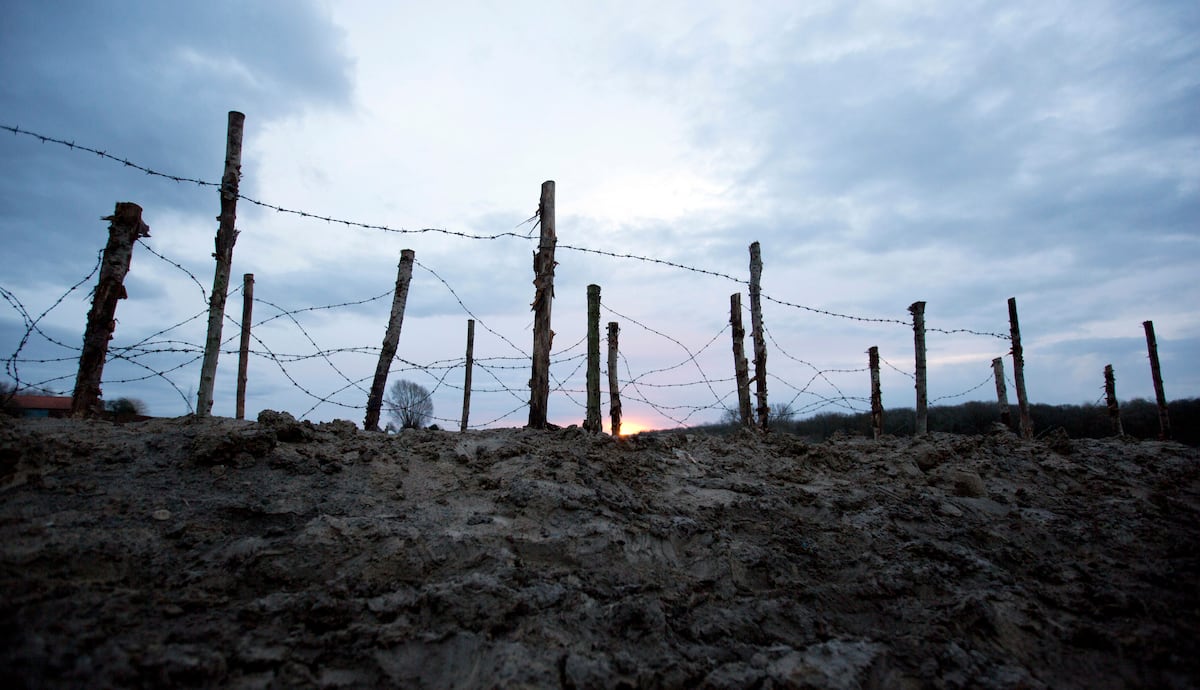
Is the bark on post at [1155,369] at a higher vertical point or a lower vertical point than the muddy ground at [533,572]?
higher

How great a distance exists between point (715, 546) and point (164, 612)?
3.35 m

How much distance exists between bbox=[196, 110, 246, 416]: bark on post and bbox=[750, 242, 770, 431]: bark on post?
7.61 m

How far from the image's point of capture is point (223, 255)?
6.42 m

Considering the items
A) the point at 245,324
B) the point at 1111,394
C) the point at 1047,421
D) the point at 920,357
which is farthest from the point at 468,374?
the point at 1047,421

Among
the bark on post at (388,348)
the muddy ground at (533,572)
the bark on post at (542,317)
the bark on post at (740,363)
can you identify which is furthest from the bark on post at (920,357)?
the bark on post at (388,348)

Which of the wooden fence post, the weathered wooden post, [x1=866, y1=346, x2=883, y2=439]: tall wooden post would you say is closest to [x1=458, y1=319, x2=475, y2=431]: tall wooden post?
the wooden fence post

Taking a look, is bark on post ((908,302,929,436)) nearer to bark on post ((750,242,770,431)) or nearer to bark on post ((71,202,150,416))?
bark on post ((750,242,770,431))

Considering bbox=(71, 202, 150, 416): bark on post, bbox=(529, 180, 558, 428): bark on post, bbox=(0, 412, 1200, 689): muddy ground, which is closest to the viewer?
bbox=(0, 412, 1200, 689): muddy ground

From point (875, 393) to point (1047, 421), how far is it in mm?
27787

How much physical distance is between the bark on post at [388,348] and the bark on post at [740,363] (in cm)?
557

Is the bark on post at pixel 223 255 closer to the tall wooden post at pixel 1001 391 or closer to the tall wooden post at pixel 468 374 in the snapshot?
the tall wooden post at pixel 468 374

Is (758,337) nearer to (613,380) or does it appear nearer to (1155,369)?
(613,380)

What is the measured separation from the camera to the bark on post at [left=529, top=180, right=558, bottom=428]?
7469mm

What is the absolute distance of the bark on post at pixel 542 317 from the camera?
24.5 feet
